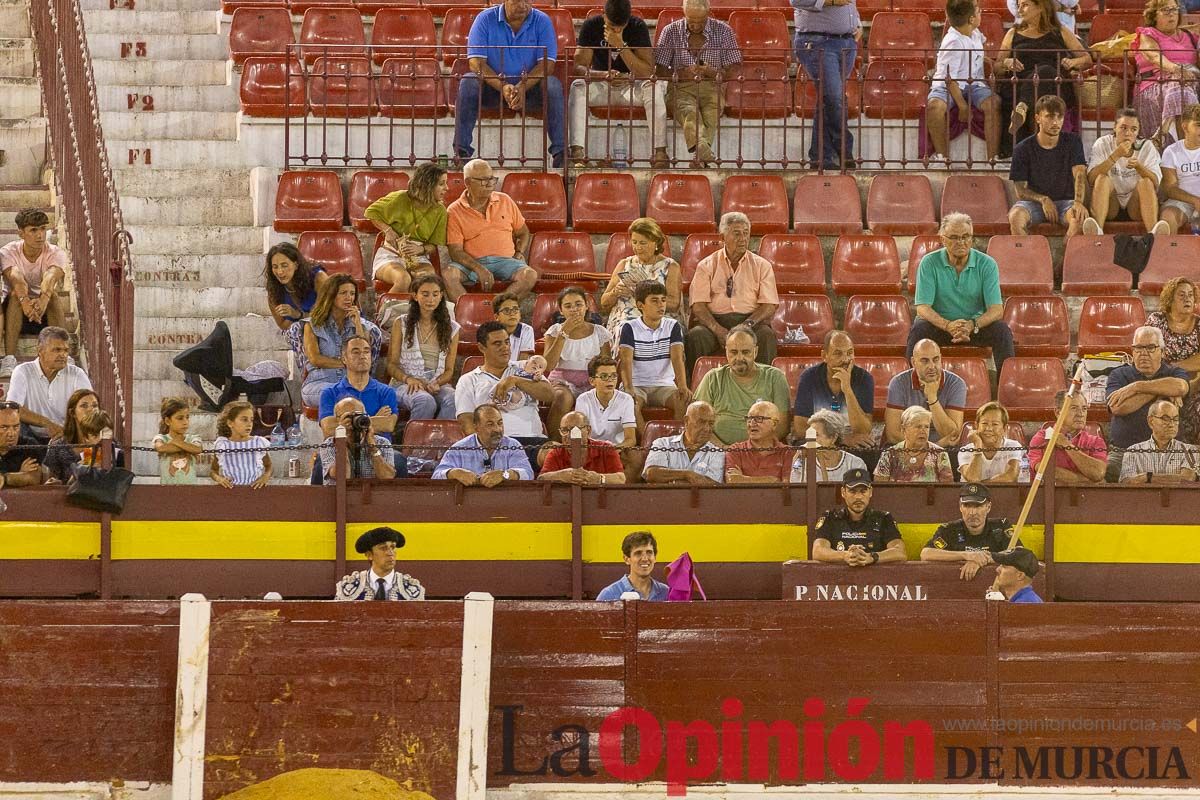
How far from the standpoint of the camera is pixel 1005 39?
13.4 meters

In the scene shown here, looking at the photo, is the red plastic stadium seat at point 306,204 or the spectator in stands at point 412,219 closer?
the spectator in stands at point 412,219

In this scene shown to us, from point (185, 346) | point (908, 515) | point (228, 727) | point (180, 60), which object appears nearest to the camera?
point (228, 727)

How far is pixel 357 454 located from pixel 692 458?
164 cm

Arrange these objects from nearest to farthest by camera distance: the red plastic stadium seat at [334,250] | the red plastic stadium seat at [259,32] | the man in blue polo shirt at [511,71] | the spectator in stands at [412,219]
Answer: the spectator in stands at [412,219] < the red plastic stadium seat at [334,250] < the man in blue polo shirt at [511,71] < the red plastic stadium seat at [259,32]

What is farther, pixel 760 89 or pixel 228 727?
pixel 760 89

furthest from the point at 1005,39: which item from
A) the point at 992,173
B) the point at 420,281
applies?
the point at 420,281

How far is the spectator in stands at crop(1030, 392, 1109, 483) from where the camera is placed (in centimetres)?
1030

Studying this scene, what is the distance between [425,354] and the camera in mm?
11172

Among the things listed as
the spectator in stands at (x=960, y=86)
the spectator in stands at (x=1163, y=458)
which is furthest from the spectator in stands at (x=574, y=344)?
the spectator in stands at (x=960, y=86)

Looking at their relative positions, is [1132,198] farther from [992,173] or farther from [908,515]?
[908,515]

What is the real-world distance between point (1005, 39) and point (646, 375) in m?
3.91

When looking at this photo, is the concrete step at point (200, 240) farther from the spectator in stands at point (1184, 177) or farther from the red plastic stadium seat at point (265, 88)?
the spectator in stands at point (1184, 177)

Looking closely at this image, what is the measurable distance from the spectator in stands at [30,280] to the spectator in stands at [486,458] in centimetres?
260

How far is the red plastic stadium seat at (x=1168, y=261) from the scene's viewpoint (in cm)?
1237
